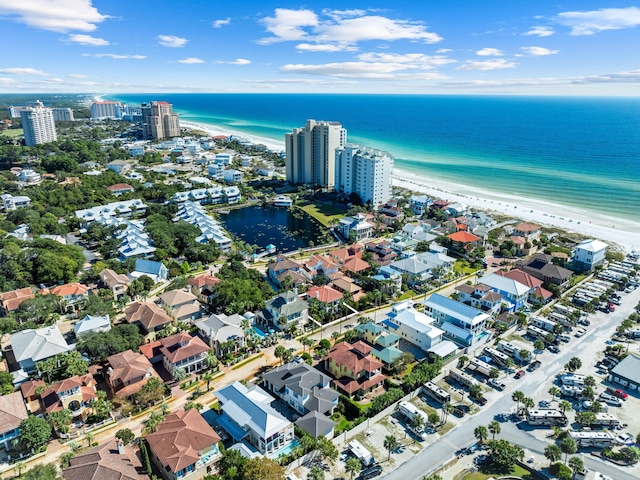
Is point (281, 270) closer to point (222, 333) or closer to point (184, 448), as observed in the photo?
point (222, 333)

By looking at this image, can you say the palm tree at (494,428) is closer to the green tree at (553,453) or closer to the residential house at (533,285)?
the green tree at (553,453)

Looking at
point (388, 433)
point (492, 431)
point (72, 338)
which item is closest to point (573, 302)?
point (492, 431)

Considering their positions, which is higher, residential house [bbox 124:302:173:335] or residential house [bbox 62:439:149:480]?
residential house [bbox 124:302:173:335]

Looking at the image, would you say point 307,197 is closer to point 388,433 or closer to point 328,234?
point 328,234

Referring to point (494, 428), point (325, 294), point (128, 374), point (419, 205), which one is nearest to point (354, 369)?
point (494, 428)

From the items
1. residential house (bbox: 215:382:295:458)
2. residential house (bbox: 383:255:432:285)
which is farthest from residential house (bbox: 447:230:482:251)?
residential house (bbox: 215:382:295:458)

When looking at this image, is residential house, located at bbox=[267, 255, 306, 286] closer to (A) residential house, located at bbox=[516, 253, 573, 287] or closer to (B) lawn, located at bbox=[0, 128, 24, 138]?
(A) residential house, located at bbox=[516, 253, 573, 287]
